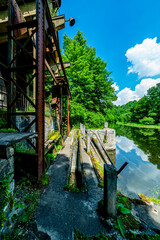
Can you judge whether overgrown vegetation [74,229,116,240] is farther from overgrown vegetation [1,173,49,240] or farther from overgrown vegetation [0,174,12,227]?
overgrown vegetation [0,174,12,227]

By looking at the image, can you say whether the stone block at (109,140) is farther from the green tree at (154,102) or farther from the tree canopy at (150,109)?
the green tree at (154,102)

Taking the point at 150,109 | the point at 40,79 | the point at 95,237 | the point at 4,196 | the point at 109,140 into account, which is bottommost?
the point at 109,140

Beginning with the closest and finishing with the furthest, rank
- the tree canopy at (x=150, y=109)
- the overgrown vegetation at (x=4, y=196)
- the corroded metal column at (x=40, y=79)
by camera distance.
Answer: the overgrown vegetation at (x=4, y=196) < the corroded metal column at (x=40, y=79) < the tree canopy at (x=150, y=109)

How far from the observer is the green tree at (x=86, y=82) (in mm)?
13820

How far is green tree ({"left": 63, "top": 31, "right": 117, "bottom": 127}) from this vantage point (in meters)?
13.8

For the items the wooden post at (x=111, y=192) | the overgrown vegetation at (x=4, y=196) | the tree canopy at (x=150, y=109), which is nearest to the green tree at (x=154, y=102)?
the tree canopy at (x=150, y=109)

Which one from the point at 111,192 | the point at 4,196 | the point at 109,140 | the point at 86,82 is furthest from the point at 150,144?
the point at 4,196

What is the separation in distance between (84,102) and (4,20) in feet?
38.8

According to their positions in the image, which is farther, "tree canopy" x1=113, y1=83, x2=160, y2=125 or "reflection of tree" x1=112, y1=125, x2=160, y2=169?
"tree canopy" x1=113, y1=83, x2=160, y2=125

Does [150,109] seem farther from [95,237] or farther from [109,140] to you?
[95,237]

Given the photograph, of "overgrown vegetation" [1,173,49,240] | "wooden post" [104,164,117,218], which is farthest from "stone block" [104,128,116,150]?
"wooden post" [104,164,117,218]

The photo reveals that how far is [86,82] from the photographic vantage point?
1433 cm

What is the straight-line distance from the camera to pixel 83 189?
2549 mm

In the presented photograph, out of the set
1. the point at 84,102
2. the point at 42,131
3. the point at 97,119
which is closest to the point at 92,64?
the point at 84,102
